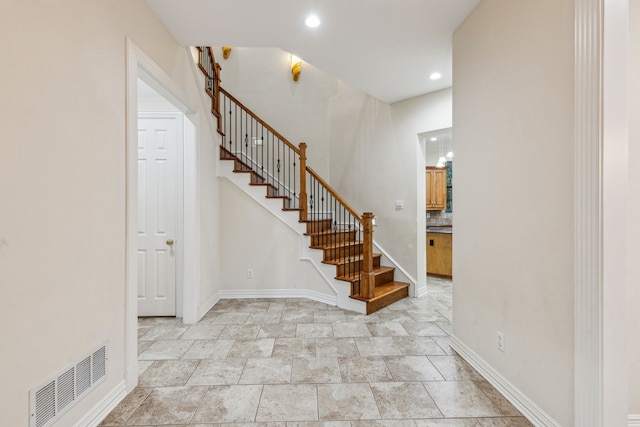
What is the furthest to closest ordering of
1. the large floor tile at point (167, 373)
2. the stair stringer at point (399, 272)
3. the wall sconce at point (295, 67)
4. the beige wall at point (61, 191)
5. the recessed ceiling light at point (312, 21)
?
the wall sconce at point (295, 67) → the stair stringer at point (399, 272) → the recessed ceiling light at point (312, 21) → the large floor tile at point (167, 373) → the beige wall at point (61, 191)

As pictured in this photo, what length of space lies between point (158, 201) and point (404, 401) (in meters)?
3.17

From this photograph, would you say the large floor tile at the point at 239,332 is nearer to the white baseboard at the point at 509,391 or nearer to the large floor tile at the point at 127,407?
the large floor tile at the point at 127,407

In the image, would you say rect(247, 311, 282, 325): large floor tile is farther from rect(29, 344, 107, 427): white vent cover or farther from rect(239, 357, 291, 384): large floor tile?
rect(29, 344, 107, 427): white vent cover

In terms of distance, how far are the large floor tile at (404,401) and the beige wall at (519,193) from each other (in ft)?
1.87

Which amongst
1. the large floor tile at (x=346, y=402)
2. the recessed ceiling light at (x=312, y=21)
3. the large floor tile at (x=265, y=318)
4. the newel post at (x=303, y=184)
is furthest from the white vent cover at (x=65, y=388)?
the recessed ceiling light at (x=312, y=21)

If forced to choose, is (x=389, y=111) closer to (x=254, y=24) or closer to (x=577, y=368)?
(x=254, y=24)

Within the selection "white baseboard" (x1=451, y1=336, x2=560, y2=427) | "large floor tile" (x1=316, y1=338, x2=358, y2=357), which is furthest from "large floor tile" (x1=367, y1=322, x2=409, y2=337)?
"white baseboard" (x1=451, y1=336, x2=560, y2=427)

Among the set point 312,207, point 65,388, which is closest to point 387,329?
point 312,207

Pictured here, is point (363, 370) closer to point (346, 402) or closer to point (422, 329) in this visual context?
point (346, 402)

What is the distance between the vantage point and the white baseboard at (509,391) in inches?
62.6

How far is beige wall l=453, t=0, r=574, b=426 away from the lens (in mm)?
1481

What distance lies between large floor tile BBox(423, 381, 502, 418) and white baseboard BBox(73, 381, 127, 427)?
2059 mm
